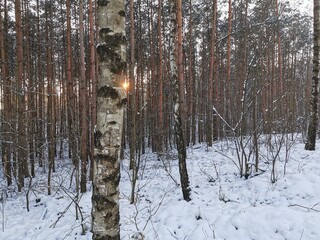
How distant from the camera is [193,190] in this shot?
6.99 m

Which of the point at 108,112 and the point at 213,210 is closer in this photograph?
the point at 108,112

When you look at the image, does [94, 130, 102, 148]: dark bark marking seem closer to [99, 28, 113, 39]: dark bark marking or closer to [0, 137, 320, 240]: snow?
[99, 28, 113, 39]: dark bark marking

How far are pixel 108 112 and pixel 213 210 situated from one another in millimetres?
4196

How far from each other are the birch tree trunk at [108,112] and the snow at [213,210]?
2.48 meters

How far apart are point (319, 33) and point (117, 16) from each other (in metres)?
8.05

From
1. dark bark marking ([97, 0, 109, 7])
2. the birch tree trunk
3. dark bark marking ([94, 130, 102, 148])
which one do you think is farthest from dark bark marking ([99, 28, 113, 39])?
dark bark marking ([94, 130, 102, 148])

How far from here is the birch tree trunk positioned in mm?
2438

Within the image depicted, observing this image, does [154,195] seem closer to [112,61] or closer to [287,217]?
[287,217]

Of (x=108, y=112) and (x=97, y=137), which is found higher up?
(x=108, y=112)

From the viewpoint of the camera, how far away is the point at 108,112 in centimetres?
244

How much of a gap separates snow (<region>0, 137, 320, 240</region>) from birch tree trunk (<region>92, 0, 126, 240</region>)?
2.48 metres

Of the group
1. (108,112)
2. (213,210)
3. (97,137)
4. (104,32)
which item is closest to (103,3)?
(104,32)

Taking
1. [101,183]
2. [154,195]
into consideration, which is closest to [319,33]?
[154,195]

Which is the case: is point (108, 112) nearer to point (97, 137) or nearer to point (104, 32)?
point (97, 137)
